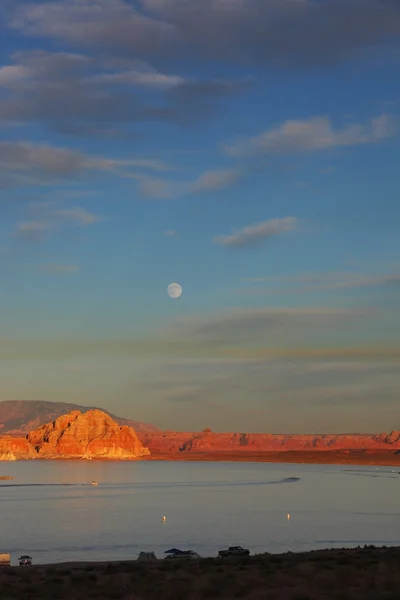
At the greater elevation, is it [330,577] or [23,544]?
[330,577]

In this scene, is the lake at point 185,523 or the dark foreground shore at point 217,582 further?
the lake at point 185,523

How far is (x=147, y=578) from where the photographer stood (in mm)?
36906

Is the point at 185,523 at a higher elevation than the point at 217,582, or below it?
below

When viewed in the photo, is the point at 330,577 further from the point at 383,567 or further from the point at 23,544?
the point at 23,544

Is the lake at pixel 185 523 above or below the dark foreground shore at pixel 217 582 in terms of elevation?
below

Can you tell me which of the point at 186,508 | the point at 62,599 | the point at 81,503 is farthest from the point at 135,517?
the point at 62,599

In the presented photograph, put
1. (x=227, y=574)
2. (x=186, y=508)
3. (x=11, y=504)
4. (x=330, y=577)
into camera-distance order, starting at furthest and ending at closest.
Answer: (x=11, y=504), (x=186, y=508), (x=227, y=574), (x=330, y=577)

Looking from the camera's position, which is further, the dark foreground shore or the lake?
the lake

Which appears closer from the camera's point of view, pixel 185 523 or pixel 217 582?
pixel 217 582

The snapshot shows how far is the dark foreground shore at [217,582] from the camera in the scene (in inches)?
1118

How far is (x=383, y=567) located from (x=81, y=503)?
12460 centimetres

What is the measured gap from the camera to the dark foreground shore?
28.4 meters

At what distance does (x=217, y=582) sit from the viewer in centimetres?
3231

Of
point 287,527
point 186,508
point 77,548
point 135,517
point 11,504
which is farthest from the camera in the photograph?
point 11,504
